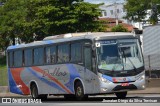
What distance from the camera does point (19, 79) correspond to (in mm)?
30484

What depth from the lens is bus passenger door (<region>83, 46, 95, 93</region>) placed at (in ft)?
75.8

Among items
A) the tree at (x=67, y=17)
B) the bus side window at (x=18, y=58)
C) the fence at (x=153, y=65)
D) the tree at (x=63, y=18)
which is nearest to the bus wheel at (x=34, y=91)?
the bus side window at (x=18, y=58)

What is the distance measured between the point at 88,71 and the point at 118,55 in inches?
66.2

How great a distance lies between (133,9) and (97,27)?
25032mm

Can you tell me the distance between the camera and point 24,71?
29.6 metres

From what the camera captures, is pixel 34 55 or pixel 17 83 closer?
pixel 34 55

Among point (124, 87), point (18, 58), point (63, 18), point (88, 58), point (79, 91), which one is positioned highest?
point (63, 18)

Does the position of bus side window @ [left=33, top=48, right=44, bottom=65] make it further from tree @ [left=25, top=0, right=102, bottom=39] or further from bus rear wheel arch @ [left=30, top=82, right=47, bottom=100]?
tree @ [left=25, top=0, right=102, bottom=39]

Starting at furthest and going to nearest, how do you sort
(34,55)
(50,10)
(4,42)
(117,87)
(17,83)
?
(4,42) → (50,10) → (17,83) → (34,55) → (117,87)

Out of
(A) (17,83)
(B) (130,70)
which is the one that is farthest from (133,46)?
(A) (17,83)

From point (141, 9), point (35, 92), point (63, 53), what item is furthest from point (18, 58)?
point (141, 9)

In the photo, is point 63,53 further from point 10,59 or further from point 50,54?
point 10,59

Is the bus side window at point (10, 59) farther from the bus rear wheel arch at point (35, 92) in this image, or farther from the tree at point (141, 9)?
the tree at point (141, 9)

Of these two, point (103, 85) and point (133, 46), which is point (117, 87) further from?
point (133, 46)
